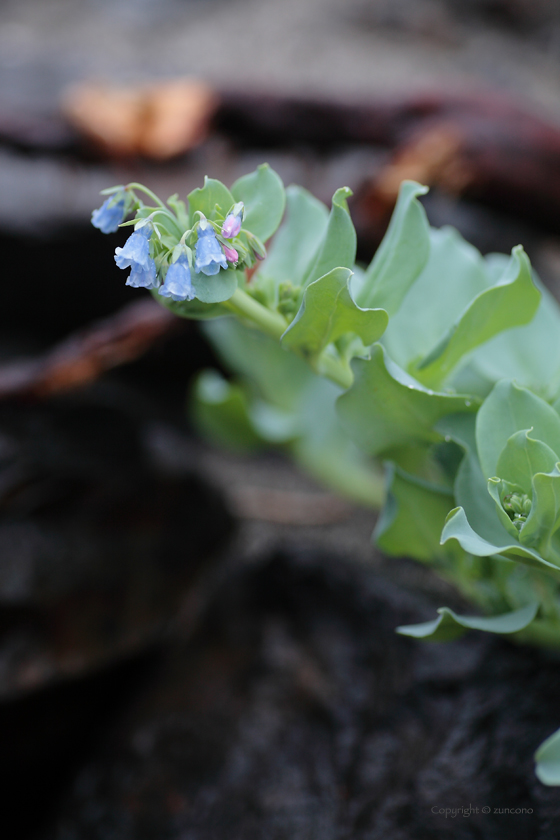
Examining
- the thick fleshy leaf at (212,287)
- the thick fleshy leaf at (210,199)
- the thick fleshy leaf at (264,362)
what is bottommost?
the thick fleshy leaf at (264,362)

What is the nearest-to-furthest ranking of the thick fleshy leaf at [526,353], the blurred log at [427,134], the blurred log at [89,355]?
the thick fleshy leaf at [526,353], the blurred log at [89,355], the blurred log at [427,134]

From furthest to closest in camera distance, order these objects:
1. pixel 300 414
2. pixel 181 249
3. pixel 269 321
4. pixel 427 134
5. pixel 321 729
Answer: pixel 427 134 → pixel 300 414 → pixel 321 729 → pixel 269 321 → pixel 181 249

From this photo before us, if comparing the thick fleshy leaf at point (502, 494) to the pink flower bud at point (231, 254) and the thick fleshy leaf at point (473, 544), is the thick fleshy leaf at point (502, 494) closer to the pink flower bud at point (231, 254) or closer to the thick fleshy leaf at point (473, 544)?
the thick fleshy leaf at point (473, 544)

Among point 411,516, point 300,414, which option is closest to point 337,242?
point 411,516

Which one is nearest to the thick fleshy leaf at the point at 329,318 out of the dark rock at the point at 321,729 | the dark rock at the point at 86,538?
the dark rock at the point at 321,729

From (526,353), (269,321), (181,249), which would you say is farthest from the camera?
(526,353)

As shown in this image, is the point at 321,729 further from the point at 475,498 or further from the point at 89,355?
the point at 89,355

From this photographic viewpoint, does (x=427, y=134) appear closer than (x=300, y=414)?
No

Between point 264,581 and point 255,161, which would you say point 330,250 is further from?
point 255,161
